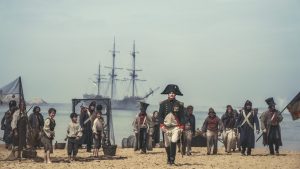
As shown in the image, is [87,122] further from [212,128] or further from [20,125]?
[20,125]

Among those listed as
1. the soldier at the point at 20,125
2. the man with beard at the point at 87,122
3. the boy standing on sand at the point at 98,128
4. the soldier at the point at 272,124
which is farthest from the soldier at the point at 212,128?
the soldier at the point at 20,125

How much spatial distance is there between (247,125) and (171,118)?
222 inches

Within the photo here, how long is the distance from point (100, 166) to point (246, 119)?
7.24 meters

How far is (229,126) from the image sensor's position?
75.9 feet

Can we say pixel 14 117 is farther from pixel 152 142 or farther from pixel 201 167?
pixel 152 142

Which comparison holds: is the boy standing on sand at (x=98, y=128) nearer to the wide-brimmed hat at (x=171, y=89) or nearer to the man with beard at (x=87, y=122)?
the man with beard at (x=87, y=122)

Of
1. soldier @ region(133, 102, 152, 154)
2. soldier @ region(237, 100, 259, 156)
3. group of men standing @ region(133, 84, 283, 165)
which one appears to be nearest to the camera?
group of men standing @ region(133, 84, 283, 165)

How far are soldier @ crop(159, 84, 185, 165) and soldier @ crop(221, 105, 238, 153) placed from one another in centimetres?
648

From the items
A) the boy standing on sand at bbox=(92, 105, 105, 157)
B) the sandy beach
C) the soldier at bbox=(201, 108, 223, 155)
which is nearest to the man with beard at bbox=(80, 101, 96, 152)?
the boy standing on sand at bbox=(92, 105, 105, 157)

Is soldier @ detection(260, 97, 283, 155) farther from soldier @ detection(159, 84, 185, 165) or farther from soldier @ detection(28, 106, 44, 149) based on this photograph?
soldier @ detection(28, 106, 44, 149)

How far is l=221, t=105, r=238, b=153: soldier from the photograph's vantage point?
22891 millimetres

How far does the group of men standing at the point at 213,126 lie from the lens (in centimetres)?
1662

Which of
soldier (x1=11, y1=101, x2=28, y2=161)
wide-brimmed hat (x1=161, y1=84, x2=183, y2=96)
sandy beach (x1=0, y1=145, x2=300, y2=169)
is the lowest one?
sandy beach (x1=0, y1=145, x2=300, y2=169)

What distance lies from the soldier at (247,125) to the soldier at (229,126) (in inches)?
54.3
